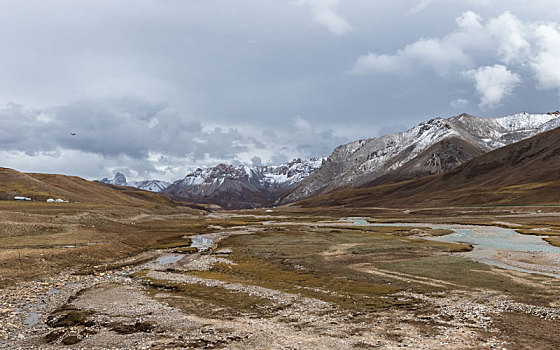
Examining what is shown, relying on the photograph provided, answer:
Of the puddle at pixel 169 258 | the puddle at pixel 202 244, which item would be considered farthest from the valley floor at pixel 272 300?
the puddle at pixel 202 244

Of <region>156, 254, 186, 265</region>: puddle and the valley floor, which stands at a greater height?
the valley floor

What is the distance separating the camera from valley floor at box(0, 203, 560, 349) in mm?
22797

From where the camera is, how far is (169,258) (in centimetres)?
6288

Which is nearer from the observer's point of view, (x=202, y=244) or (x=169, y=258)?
(x=169, y=258)

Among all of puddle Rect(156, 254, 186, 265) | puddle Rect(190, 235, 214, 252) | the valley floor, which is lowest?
puddle Rect(190, 235, 214, 252)

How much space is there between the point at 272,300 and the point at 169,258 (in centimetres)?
3606

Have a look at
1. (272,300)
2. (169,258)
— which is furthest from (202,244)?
(272,300)

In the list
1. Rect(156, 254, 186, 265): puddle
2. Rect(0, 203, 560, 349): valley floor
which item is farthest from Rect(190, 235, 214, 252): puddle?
Rect(0, 203, 560, 349): valley floor

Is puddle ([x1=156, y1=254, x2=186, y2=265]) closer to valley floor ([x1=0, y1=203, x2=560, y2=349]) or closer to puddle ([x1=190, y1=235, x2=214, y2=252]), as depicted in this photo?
valley floor ([x1=0, y1=203, x2=560, y2=349])

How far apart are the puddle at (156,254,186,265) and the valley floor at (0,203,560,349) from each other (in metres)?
0.34

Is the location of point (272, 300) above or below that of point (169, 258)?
above

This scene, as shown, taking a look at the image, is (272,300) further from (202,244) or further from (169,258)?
(202,244)

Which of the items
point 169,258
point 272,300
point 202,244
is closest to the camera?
point 272,300

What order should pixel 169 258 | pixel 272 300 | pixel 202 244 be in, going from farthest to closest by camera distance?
Result: pixel 202 244 → pixel 169 258 → pixel 272 300
